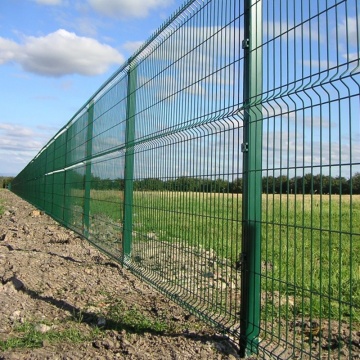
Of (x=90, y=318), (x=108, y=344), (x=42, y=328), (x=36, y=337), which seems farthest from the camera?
(x=90, y=318)

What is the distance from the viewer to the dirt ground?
12.5 feet

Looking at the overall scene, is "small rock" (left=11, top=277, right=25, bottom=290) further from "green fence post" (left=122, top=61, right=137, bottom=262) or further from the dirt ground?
"green fence post" (left=122, top=61, right=137, bottom=262)

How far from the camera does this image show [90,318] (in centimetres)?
466

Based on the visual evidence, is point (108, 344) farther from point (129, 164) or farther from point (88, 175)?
point (88, 175)

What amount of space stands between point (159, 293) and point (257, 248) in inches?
88.1

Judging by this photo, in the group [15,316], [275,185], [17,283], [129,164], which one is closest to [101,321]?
[15,316]

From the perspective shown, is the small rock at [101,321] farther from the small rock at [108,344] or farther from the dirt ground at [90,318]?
the small rock at [108,344]

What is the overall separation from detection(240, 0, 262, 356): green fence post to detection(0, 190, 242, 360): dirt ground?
1.10ft

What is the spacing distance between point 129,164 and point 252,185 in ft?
10.6

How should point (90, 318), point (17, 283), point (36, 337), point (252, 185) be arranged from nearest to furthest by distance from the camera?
point (252, 185) → point (36, 337) → point (90, 318) → point (17, 283)

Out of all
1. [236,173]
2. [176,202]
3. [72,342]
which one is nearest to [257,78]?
[236,173]

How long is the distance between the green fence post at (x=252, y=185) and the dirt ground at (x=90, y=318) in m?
0.34

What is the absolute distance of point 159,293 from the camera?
214 inches

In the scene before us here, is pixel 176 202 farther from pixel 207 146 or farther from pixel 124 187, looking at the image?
pixel 124 187
